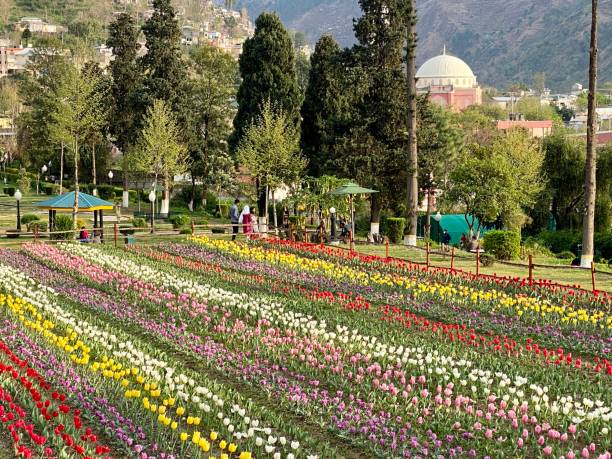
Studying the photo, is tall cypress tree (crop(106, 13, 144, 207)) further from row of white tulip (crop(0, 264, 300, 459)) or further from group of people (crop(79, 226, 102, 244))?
row of white tulip (crop(0, 264, 300, 459))

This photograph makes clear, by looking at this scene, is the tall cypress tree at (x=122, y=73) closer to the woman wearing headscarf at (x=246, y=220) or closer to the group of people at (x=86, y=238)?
the woman wearing headscarf at (x=246, y=220)

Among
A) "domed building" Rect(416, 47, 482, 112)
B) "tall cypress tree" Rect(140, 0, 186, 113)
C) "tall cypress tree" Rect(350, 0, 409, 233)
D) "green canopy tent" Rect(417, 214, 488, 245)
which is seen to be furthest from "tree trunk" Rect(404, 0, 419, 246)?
"domed building" Rect(416, 47, 482, 112)

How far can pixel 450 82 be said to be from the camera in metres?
155

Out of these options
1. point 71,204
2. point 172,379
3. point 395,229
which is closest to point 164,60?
point 71,204

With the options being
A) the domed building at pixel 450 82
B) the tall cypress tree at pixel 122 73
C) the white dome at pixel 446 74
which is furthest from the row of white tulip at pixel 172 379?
the white dome at pixel 446 74

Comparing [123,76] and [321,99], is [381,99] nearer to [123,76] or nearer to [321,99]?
[321,99]

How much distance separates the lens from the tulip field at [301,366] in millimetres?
9070

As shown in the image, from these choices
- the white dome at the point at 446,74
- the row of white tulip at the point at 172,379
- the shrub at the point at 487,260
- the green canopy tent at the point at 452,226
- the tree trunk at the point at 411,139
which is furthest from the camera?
the white dome at the point at 446,74

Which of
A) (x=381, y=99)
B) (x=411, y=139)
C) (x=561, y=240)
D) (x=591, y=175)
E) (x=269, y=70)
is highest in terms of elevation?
(x=269, y=70)

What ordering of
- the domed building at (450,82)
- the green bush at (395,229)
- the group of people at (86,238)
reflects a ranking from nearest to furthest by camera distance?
the group of people at (86,238) < the green bush at (395,229) < the domed building at (450,82)

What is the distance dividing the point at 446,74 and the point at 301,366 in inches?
5897

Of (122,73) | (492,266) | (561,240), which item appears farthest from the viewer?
(122,73)

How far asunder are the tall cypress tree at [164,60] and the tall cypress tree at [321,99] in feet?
30.3

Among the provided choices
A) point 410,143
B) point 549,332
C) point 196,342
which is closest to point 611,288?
point 549,332
